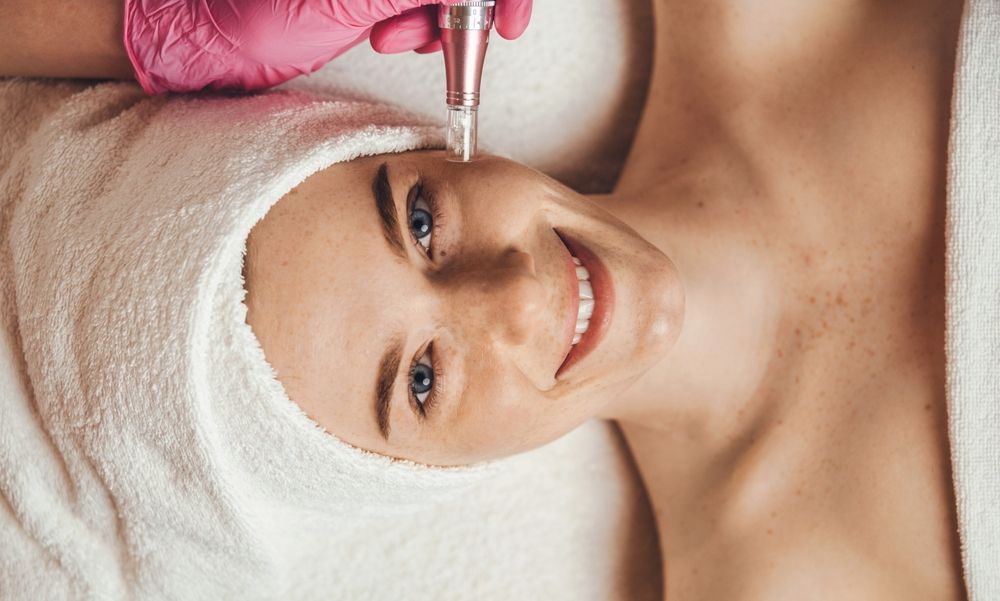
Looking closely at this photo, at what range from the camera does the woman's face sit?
40.8 inches

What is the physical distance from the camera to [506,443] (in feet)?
3.81

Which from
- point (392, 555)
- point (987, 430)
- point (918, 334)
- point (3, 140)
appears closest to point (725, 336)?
point (918, 334)

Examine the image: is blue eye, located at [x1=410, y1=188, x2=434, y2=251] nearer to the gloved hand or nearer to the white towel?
the white towel

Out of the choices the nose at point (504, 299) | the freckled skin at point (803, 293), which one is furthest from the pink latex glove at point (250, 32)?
the freckled skin at point (803, 293)

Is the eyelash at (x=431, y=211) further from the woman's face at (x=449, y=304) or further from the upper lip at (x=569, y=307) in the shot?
the upper lip at (x=569, y=307)

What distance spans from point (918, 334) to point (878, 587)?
401 millimetres

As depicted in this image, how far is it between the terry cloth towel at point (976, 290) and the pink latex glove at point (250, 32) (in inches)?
24.9

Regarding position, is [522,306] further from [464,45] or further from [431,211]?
[464,45]

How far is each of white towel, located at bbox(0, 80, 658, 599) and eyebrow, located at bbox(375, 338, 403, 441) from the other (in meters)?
0.08

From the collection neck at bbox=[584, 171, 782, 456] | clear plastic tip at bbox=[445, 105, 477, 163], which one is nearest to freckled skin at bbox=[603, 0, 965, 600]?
neck at bbox=[584, 171, 782, 456]

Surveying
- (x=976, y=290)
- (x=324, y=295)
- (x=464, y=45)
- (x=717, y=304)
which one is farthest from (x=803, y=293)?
(x=324, y=295)

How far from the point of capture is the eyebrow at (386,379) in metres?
1.06

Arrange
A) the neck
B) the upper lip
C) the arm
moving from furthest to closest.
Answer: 1. the neck
2. the arm
3. the upper lip

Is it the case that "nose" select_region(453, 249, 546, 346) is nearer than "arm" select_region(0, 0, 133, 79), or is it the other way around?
"nose" select_region(453, 249, 546, 346)
